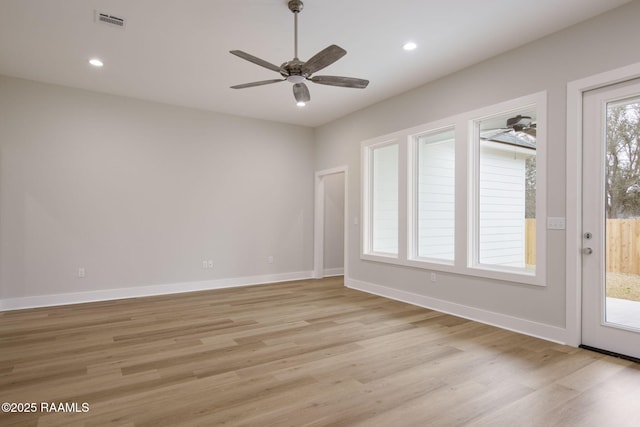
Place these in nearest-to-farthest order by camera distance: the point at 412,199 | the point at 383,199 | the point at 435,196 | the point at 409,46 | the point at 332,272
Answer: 1. the point at 409,46
2. the point at 435,196
3. the point at 412,199
4. the point at 383,199
5. the point at 332,272

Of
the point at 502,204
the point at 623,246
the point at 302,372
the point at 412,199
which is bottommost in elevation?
the point at 302,372

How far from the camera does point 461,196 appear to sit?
4.28 metres

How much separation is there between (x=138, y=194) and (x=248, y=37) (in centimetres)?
322

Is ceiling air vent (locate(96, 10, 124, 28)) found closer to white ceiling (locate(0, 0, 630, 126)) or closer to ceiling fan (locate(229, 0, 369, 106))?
white ceiling (locate(0, 0, 630, 126))

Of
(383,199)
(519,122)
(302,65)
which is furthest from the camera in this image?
(383,199)

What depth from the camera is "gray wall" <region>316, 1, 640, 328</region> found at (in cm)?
308

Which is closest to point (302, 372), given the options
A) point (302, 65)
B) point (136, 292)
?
point (302, 65)

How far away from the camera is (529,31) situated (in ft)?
11.1

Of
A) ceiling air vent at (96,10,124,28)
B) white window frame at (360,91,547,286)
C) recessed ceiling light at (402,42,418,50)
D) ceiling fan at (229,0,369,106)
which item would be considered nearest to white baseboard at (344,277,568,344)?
white window frame at (360,91,547,286)

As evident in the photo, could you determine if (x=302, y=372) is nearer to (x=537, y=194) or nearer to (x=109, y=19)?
(x=537, y=194)

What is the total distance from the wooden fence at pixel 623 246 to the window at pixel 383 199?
8.78 feet

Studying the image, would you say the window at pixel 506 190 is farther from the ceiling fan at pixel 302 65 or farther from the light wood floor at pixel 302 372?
the ceiling fan at pixel 302 65

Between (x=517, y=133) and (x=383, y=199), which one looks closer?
(x=517, y=133)

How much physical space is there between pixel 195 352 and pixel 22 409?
120cm
